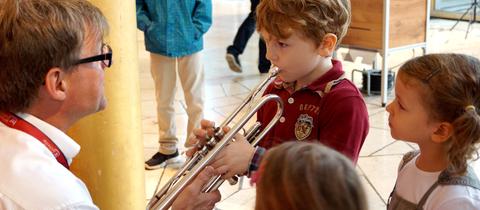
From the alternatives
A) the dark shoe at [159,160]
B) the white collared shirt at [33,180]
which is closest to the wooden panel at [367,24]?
the dark shoe at [159,160]

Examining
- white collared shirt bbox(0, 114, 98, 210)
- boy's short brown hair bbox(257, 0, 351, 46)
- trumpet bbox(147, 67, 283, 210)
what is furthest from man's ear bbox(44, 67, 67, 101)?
boy's short brown hair bbox(257, 0, 351, 46)

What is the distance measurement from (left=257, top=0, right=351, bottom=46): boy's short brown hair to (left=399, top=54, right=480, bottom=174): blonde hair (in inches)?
15.2

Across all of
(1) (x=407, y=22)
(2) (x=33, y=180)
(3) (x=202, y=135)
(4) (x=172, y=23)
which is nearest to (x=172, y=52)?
Result: (4) (x=172, y=23)

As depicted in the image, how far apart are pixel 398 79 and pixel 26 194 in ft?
3.17

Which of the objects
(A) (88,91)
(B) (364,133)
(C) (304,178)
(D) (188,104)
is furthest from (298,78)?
(D) (188,104)

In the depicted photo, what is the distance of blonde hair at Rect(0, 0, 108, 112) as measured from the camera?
59.0 inches

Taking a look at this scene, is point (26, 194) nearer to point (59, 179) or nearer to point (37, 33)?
point (59, 179)

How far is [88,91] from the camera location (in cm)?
163

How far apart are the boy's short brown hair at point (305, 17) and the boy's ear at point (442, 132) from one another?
0.49m

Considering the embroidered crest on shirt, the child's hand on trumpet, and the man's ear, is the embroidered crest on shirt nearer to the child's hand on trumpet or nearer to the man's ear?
the child's hand on trumpet

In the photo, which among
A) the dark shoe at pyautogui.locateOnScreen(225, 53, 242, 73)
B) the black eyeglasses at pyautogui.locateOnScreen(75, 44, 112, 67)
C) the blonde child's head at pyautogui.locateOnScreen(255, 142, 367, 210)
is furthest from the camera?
the dark shoe at pyautogui.locateOnScreen(225, 53, 242, 73)

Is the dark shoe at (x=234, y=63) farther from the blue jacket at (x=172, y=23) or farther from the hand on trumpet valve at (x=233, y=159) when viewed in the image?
the hand on trumpet valve at (x=233, y=159)

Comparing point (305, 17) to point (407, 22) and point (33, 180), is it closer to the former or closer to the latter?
point (33, 180)

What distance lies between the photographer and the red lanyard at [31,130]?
1.50 metres
